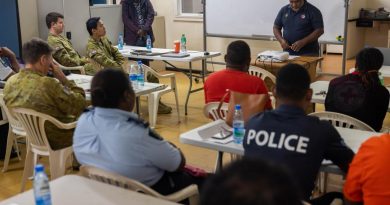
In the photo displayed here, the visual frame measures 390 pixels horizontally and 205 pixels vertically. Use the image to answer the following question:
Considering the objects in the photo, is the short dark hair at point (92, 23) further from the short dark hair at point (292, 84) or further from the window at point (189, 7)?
the short dark hair at point (292, 84)

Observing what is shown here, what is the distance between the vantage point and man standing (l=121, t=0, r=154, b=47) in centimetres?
717

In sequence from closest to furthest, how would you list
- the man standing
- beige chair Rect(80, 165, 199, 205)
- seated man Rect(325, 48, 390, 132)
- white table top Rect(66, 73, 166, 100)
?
beige chair Rect(80, 165, 199, 205), seated man Rect(325, 48, 390, 132), white table top Rect(66, 73, 166, 100), the man standing

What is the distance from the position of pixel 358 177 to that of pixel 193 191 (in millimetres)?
772

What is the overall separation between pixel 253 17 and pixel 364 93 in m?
4.25

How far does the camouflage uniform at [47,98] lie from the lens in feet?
11.2

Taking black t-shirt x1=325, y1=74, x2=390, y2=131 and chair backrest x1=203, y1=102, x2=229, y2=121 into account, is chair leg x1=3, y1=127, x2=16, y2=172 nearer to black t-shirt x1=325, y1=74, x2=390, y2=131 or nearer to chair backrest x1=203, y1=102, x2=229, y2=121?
chair backrest x1=203, y1=102, x2=229, y2=121

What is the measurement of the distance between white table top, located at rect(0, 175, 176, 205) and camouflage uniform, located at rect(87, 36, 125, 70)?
337cm

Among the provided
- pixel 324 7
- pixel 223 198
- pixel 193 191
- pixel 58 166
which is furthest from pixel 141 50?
pixel 223 198

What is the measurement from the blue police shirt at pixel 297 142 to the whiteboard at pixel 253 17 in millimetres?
4453

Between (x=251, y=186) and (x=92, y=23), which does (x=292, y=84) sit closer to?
(x=251, y=186)

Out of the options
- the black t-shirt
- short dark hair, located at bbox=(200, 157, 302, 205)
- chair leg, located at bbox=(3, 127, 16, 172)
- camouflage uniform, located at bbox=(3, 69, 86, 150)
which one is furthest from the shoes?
short dark hair, located at bbox=(200, 157, 302, 205)

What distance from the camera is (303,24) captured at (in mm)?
5480

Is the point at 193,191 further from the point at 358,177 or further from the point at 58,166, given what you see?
the point at 58,166

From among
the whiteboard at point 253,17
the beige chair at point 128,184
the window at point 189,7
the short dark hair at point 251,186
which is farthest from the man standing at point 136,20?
the short dark hair at point 251,186
